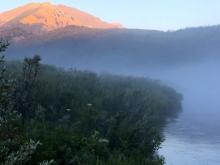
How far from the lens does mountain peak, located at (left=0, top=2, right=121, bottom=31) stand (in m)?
80.9

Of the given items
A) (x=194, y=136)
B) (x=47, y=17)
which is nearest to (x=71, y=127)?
(x=194, y=136)

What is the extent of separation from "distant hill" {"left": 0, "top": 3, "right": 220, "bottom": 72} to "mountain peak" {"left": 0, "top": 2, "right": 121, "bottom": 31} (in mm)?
995

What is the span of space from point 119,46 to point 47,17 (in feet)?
61.1

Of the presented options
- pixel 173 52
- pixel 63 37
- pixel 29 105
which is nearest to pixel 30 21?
pixel 63 37

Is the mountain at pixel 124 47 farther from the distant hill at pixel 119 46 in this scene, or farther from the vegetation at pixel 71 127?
the vegetation at pixel 71 127

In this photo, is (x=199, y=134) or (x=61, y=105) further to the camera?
(x=199, y=134)

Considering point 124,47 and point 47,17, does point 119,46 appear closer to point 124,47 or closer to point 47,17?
point 124,47

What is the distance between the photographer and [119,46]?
7481 cm

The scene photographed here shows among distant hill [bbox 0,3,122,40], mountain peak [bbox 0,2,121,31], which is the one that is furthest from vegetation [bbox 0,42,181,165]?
mountain peak [bbox 0,2,121,31]

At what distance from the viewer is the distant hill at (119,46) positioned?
66250 mm

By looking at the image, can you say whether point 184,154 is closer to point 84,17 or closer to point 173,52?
point 173,52

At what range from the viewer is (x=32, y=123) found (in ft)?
35.2

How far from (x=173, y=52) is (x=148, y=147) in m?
63.1

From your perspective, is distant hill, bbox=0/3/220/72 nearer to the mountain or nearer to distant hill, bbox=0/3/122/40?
the mountain
